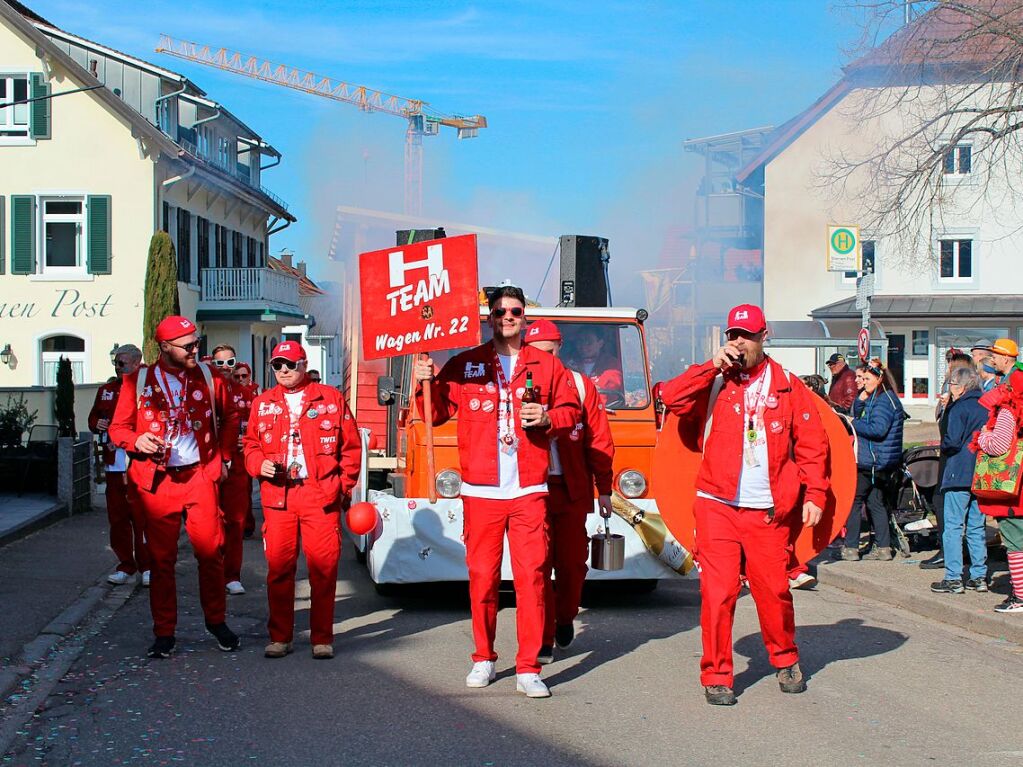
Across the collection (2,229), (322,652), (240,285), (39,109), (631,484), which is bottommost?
(322,652)

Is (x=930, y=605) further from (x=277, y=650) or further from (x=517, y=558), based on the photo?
(x=277, y=650)

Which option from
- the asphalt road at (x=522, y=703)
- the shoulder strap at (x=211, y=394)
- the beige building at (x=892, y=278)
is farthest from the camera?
the beige building at (x=892, y=278)

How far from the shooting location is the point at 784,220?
137 feet

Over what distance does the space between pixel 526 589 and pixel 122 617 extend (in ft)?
12.6

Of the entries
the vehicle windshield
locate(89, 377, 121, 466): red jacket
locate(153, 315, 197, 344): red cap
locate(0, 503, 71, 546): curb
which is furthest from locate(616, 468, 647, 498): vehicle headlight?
locate(0, 503, 71, 546): curb

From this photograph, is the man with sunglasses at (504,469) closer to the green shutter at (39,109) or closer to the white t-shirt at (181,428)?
the white t-shirt at (181,428)

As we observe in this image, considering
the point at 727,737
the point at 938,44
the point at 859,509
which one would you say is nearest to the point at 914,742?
the point at 727,737

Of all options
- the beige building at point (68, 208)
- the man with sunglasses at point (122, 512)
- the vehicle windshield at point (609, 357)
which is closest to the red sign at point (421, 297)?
the vehicle windshield at point (609, 357)

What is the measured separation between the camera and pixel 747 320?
6.49 meters

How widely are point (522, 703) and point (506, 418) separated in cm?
144

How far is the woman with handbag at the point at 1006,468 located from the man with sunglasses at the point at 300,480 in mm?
4408

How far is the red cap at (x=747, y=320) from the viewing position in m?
6.49

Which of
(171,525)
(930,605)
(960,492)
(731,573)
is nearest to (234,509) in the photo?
(171,525)

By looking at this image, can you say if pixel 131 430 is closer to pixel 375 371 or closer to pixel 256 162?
pixel 375 371
